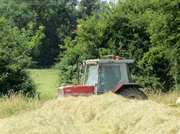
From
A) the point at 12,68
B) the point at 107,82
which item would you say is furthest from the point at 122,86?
the point at 12,68

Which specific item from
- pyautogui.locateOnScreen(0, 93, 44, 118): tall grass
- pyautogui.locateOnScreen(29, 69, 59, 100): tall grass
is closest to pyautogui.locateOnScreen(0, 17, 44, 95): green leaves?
pyautogui.locateOnScreen(29, 69, 59, 100): tall grass

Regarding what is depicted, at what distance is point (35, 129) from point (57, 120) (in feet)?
2.43

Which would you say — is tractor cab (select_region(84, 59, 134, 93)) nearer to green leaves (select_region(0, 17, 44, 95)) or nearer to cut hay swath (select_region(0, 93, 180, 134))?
cut hay swath (select_region(0, 93, 180, 134))

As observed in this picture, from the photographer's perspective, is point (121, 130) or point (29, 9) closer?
point (121, 130)

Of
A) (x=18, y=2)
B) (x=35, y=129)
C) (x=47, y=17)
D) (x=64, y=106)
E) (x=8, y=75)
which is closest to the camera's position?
(x=35, y=129)

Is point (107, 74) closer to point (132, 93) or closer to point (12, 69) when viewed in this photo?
point (132, 93)

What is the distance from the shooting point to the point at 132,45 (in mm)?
22422

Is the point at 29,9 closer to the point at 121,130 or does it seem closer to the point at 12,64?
the point at 12,64

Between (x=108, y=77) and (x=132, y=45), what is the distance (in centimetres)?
840

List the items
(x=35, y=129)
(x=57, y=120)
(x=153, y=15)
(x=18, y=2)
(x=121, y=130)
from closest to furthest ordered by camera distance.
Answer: (x=35, y=129) < (x=57, y=120) < (x=121, y=130) < (x=153, y=15) < (x=18, y=2)

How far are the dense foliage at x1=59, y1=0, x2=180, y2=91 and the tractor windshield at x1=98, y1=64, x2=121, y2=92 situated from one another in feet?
20.3

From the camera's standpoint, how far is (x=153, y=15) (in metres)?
21.1

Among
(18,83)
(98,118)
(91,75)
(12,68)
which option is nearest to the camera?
(98,118)

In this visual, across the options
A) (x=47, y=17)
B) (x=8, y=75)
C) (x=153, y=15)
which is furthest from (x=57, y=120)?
(x=47, y=17)
